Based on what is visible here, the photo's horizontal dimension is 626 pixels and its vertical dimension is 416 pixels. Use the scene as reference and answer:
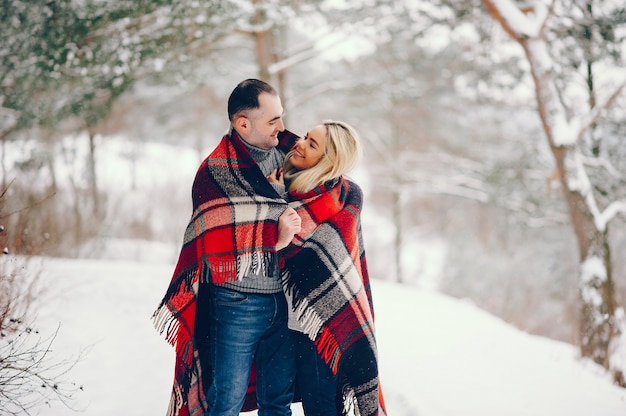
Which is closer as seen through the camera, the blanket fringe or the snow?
the blanket fringe

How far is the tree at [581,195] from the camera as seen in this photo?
5898 mm

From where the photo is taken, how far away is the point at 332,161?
2.20 metres

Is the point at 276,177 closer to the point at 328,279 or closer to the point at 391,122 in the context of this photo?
the point at 328,279

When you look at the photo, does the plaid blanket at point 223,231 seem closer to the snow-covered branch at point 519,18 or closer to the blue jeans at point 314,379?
the blue jeans at point 314,379

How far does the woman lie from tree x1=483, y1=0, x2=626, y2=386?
4779 millimetres

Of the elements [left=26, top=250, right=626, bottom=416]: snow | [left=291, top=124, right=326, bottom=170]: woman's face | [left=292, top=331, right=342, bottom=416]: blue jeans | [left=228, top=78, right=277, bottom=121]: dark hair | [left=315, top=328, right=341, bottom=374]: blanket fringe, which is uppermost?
[left=228, top=78, right=277, bottom=121]: dark hair

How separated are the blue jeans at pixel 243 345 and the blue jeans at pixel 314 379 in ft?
0.20

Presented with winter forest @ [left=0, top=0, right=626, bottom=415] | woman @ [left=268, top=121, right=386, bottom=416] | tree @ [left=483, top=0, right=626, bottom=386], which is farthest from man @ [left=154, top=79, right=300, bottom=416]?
tree @ [left=483, top=0, right=626, bottom=386]

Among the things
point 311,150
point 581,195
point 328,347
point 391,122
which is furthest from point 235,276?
point 391,122

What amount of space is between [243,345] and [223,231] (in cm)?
54

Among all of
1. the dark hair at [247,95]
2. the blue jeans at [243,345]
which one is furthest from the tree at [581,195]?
the blue jeans at [243,345]

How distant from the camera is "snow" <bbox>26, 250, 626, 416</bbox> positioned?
11.6 feet

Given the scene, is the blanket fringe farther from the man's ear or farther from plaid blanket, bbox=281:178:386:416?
the man's ear

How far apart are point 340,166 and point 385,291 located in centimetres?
531
